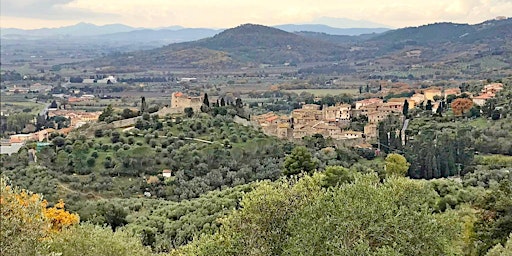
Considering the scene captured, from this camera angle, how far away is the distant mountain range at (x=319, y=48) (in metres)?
136

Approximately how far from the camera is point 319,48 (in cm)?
16888

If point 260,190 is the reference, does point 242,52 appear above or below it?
above

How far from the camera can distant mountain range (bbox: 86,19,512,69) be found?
136 m

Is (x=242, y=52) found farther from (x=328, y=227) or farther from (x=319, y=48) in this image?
(x=328, y=227)

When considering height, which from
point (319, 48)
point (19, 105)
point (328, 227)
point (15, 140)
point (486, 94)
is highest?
point (319, 48)

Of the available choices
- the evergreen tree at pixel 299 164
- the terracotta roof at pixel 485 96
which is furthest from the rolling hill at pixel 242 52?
the evergreen tree at pixel 299 164

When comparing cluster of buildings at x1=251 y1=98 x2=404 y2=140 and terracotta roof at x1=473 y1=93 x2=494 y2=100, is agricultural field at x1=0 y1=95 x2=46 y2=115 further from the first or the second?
terracotta roof at x1=473 y1=93 x2=494 y2=100

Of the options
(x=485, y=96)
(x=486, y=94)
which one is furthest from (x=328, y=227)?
(x=486, y=94)

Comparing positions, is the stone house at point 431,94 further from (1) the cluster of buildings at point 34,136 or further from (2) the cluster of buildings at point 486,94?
(1) the cluster of buildings at point 34,136

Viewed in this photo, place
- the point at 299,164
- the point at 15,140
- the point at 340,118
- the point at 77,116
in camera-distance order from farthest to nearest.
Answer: the point at 77,116
the point at 15,140
the point at 340,118
the point at 299,164

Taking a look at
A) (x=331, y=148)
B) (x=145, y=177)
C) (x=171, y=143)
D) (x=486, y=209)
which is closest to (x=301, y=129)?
(x=331, y=148)

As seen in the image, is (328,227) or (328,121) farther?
(328,121)

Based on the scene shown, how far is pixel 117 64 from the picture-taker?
15225 cm

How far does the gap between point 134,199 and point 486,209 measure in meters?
17.0
